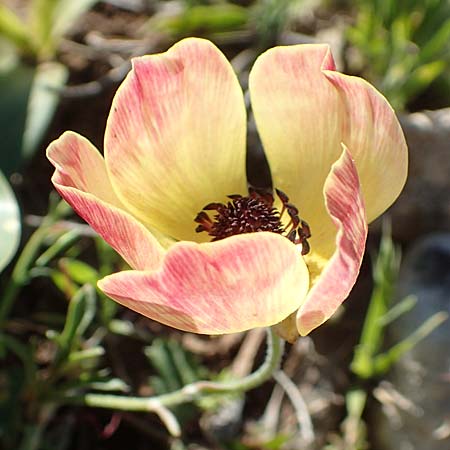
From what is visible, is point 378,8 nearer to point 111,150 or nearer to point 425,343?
point 425,343

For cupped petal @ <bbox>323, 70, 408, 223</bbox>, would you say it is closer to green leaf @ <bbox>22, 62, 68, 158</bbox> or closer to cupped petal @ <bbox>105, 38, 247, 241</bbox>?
cupped petal @ <bbox>105, 38, 247, 241</bbox>

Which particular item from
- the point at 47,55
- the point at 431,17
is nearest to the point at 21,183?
the point at 47,55

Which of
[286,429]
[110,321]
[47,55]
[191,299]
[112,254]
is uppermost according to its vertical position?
[191,299]

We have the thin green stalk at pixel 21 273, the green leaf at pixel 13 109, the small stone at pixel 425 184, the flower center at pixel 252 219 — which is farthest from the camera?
the small stone at pixel 425 184

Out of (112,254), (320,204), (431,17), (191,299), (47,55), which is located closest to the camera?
(191,299)

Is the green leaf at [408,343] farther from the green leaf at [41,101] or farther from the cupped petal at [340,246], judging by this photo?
the green leaf at [41,101]

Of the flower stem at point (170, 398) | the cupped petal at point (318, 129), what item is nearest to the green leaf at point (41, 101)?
the flower stem at point (170, 398)
